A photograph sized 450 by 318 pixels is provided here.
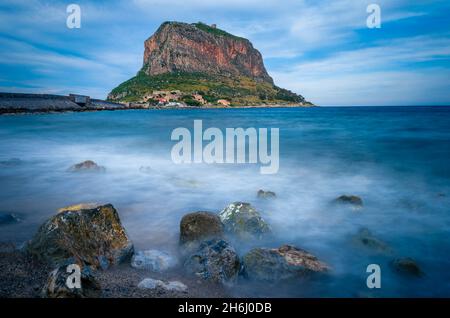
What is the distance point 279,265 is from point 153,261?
7.64ft

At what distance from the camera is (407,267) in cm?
550

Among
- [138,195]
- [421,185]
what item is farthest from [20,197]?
[421,185]

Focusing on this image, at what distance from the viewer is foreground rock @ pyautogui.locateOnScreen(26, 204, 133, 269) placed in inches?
192

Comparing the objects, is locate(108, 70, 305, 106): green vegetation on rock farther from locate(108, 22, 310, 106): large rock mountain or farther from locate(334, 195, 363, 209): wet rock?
locate(334, 195, 363, 209): wet rock

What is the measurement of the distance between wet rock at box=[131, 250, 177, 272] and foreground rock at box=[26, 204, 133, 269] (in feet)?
0.69

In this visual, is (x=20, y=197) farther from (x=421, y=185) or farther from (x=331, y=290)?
(x=421, y=185)

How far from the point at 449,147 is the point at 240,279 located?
17.9 meters

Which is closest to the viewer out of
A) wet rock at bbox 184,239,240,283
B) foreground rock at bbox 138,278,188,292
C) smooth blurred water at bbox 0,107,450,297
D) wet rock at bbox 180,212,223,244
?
foreground rock at bbox 138,278,188,292

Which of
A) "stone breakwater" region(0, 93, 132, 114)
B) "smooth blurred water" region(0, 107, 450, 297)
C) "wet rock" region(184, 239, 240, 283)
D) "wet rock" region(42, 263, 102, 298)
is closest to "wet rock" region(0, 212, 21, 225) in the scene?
"smooth blurred water" region(0, 107, 450, 297)

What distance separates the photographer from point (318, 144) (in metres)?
20.8

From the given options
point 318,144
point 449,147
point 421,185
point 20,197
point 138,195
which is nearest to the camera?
point 20,197

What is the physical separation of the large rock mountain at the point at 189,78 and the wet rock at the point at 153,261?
127188mm
